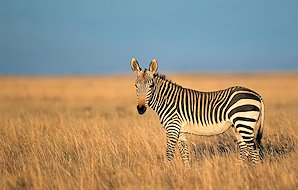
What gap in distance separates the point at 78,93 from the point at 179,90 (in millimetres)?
26226

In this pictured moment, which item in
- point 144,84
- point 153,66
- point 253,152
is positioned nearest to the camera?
point 253,152

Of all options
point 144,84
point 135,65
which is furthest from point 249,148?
point 135,65

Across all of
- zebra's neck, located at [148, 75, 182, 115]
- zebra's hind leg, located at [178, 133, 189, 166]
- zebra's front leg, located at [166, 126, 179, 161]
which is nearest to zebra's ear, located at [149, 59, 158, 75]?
zebra's neck, located at [148, 75, 182, 115]

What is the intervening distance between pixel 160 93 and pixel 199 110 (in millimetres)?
981

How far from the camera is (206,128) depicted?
25.9 ft

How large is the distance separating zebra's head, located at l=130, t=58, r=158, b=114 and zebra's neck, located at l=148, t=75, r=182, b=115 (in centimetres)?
20

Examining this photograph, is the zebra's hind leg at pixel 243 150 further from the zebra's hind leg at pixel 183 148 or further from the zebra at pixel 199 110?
the zebra's hind leg at pixel 183 148

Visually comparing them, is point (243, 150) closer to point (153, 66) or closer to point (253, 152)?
point (253, 152)

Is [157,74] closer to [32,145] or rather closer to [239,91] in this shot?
[239,91]

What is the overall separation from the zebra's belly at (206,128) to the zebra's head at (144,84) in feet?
3.26

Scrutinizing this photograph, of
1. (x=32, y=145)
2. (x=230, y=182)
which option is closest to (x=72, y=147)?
(x=32, y=145)

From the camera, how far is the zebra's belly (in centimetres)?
782

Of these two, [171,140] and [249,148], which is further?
[171,140]

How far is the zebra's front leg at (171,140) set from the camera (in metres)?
7.79
